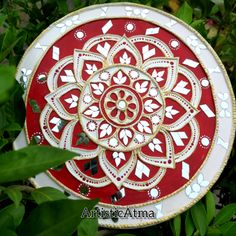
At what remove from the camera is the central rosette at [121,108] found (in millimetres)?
793

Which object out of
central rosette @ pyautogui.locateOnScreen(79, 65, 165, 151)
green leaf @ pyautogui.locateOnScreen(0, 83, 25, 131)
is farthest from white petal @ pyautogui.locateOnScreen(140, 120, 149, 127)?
green leaf @ pyautogui.locateOnScreen(0, 83, 25, 131)

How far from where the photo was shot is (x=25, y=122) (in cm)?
81

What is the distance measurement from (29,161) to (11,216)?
0.10 meters

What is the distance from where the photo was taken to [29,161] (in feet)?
1.64

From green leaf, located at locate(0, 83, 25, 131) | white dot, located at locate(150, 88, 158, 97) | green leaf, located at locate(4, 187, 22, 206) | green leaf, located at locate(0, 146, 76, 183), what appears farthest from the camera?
white dot, located at locate(150, 88, 158, 97)

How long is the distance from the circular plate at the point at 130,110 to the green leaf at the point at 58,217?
0.23m

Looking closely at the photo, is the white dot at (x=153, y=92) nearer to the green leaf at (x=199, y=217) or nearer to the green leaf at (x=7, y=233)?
the green leaf at (x=199, y=217)

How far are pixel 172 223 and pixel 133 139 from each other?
6.6 inches

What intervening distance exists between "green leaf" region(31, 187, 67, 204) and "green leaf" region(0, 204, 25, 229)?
58mm

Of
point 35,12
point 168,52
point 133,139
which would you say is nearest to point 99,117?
point 133,139

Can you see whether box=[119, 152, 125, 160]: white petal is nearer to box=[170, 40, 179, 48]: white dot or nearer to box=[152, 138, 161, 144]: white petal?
box=[152, 138, 161, 144]: white petal

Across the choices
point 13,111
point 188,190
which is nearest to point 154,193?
point 188,190

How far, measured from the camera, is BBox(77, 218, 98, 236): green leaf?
2.23 ft

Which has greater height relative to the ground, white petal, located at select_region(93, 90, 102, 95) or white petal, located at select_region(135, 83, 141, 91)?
white petal, located at select_region(135, 83, 141, 91)
